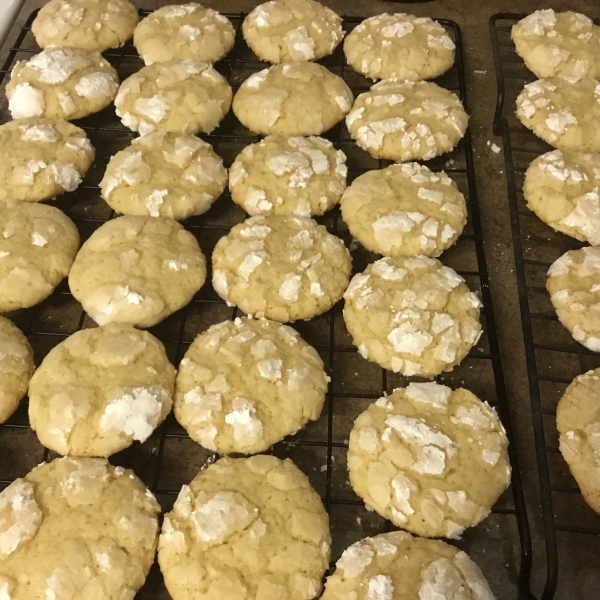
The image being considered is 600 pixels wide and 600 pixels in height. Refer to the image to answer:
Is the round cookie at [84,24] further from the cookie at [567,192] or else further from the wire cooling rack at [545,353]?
the cookie at [567,192]

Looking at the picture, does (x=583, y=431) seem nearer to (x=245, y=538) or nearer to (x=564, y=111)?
(x=245, y=538)

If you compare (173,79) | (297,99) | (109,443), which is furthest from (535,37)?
(109,443)

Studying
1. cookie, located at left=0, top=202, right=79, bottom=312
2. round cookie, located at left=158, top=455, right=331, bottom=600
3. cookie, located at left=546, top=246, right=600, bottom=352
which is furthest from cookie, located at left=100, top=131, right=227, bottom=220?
cookie, located at left=546, top=246, right=600, bottom=352

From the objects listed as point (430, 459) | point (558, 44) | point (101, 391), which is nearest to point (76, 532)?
point (101, 391)

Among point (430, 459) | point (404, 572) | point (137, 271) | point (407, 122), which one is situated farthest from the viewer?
point (407, 122)

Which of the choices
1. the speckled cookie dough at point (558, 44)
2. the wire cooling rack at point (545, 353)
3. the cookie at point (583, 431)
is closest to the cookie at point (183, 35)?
the wire cooling rack at point (545, 353)
